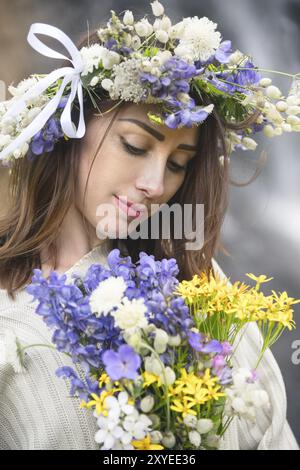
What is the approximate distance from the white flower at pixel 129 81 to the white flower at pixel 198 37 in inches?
2.8

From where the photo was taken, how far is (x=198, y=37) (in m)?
1.03

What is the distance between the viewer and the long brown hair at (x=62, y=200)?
1202 millimetres

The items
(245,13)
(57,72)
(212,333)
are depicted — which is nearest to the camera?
(212,333)

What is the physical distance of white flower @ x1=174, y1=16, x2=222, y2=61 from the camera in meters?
1.02

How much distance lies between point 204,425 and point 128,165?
526 millimetres

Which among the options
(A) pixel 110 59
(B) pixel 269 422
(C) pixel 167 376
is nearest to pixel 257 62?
(A) pixel 110 59

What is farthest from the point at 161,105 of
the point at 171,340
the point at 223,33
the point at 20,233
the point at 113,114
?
the point at 223,33

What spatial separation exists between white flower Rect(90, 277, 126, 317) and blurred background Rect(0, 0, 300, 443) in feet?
3.44

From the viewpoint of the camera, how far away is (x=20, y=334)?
3.58ft

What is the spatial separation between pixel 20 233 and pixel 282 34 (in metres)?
0.95

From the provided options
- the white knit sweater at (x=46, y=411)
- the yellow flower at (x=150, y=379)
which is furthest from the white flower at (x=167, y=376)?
the white knit sweater at (x=46, y=411)

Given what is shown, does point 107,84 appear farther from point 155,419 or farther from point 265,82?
point 155,419

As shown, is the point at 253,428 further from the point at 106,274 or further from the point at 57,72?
the point at 57,72

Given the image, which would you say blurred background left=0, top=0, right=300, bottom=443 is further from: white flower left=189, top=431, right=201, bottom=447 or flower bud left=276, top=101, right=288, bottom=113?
white flower left=189, top=431, right=201, bottom=447
